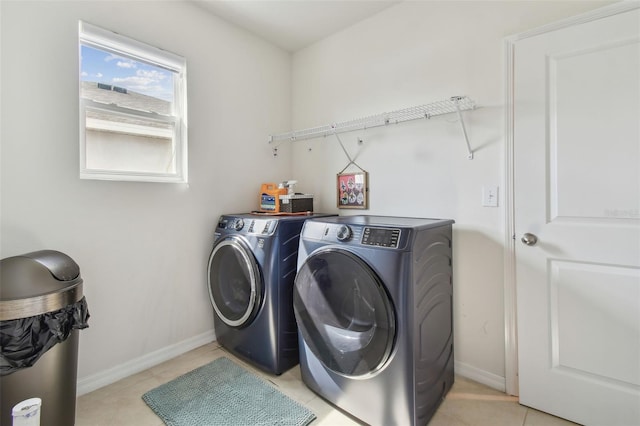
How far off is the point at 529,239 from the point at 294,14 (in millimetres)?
2260

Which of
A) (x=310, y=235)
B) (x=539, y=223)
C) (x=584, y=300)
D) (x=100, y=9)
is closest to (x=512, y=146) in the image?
(x=539, y=223)

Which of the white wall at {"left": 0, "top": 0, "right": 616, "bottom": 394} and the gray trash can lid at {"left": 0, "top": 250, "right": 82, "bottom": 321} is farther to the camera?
the white wall at {"left": 0, "top": 0, "right": 616, "bottom": 394}

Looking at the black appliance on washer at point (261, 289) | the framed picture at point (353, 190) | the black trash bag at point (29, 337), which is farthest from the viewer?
the framed picture at point (353, 190)

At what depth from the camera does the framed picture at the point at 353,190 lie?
230 centimetres

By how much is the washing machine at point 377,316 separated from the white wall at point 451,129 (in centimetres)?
19

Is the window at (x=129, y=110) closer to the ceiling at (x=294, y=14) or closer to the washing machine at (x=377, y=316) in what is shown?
the ceiling at (x=294, y=14)

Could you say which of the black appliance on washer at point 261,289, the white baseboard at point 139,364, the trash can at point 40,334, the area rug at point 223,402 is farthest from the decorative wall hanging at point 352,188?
the trash can at point 40,334

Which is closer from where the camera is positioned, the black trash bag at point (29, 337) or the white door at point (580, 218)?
the black trash bag at point (29, 337)

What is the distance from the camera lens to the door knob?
1.57m

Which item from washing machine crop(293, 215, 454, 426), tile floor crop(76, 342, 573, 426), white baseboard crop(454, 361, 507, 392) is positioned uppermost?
washing machine crop(293, 215, 454, 426)

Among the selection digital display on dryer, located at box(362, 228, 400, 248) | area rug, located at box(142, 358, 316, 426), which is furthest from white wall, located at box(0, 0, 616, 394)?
digital display on dryer, located at box(362, 228, 400, 248)

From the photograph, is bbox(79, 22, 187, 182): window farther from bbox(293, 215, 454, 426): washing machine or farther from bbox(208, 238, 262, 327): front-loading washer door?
bbox(293, 215, 454, 426): washing machine

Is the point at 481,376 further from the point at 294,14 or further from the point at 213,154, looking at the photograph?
the point at 294,14

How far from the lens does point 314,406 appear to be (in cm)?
161
